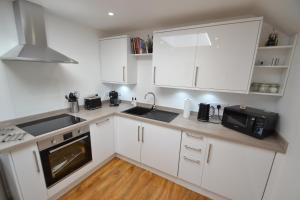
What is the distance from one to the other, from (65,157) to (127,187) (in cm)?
89

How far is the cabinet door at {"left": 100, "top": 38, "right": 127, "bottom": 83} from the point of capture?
2.23 m

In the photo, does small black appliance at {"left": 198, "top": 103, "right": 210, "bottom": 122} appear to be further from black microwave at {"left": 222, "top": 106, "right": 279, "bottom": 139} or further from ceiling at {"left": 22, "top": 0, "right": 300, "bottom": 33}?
ceiling at {"left": 22, "top": 0, "right": 300, "bottom": 33}

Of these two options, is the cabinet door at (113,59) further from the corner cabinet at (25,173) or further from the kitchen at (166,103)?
the corner cabinet at (25,173)

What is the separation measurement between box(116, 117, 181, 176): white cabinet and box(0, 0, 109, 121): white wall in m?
0.99

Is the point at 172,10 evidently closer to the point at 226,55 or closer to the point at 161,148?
the point at 226,55

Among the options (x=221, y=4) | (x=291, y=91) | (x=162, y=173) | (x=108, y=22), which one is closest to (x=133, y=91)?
(x=108, y=22)

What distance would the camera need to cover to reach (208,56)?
1.63m

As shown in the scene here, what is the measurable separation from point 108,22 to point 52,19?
0.73m

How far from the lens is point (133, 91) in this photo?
263 cm

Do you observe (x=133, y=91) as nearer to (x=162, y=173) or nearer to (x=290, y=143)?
(x=162, y=173)

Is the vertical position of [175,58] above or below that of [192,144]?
above

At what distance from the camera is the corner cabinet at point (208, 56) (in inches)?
56.4

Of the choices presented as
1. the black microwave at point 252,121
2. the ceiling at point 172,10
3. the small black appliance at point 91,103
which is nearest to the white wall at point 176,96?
the black microwave at point 252,121

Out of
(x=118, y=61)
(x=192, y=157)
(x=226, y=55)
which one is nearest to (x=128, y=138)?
(x=192, y=157)
